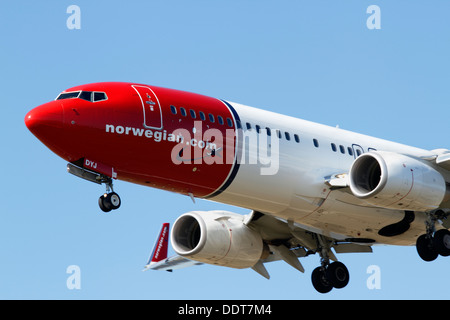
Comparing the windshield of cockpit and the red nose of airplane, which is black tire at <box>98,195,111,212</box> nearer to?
the red nose of airplane

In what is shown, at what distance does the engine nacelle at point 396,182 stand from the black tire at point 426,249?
1.88m

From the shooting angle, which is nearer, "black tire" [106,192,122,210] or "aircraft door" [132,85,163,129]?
"black tire" [106,192,122,210]

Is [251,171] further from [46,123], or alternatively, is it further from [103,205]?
[46,123]

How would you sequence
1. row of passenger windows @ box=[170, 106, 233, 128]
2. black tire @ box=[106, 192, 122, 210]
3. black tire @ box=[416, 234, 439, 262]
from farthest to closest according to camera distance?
black tire @ box=[416, 234, 439, 262]
row of passenger windows @ box=[170, 106, 233, 128]
black tire @ box=[106, 192, 122, 210]

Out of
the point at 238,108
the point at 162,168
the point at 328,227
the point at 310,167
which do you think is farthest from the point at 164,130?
the point at 328,227

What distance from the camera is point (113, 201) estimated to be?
2898 cm

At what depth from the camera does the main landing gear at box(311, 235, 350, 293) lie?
3578 cm

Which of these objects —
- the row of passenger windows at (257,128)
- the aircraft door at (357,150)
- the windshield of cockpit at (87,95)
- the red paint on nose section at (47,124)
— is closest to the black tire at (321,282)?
the aircraft door at (357,150)

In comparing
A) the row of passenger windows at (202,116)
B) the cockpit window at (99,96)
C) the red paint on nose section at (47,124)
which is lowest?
the red paint on nose section at (47,124)

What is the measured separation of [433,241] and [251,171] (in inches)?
260

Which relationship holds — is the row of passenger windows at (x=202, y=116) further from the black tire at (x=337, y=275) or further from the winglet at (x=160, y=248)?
the winglet at (x=160, y=248)

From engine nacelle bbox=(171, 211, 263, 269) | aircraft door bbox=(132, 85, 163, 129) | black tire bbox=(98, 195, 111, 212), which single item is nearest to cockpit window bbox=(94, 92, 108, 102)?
aircraft door bbox=(132, 85, 163, 129)

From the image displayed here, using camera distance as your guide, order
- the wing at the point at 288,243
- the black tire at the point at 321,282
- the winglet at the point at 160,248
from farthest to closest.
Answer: the winglet at the point at 160,248, the black tire at the point at 321,282, the wing at the point at 288,243

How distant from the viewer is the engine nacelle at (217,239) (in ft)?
115
